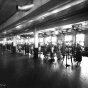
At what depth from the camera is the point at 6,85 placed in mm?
2820

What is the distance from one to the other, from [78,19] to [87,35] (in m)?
7.39

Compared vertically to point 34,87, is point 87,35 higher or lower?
higher

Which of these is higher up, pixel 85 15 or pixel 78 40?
pixel 85 15

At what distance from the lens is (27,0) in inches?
125

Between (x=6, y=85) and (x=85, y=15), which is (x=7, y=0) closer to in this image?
(x=6, y=85)

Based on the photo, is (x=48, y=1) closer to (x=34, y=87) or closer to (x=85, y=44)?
(x=34, y=87)

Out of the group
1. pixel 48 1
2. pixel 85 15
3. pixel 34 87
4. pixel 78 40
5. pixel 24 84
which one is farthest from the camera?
pixel 78 40

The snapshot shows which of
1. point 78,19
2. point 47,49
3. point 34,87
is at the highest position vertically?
point 78,19

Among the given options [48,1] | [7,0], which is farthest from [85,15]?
[7,0]

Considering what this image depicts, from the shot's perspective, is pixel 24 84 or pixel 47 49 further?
pixel 47 49

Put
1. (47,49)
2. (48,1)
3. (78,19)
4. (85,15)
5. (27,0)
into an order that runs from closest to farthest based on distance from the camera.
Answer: (48,1) < (27,0) < (85,15) < (78,19) < (47,49)

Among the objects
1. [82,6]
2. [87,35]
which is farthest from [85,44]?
[82,6]

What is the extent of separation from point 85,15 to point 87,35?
25.0 feet

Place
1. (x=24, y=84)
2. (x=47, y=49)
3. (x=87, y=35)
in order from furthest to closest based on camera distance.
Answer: (x=87, y=35) < (x=47, y=49) < (x=24, y=84)
